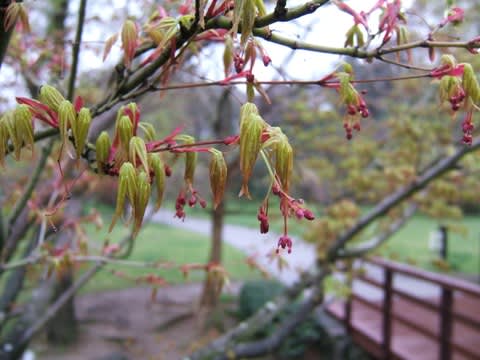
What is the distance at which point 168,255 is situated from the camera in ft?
47.0

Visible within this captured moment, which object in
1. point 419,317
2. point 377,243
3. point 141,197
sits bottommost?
point 419,317

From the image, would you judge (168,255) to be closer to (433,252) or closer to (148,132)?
(433,252)

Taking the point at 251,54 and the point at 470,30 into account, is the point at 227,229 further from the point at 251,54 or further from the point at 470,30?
the point at 251,54

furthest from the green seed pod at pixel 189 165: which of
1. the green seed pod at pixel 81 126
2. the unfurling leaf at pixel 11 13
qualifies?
the unfurling leaf at pixel 11 13

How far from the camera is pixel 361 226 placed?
12.4ft

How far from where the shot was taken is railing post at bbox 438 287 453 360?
12.9ft

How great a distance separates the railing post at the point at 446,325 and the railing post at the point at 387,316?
73 cm

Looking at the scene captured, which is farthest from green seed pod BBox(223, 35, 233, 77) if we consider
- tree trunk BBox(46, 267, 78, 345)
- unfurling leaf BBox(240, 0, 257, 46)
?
tree trunk BBox(46, 267, 78, 345)

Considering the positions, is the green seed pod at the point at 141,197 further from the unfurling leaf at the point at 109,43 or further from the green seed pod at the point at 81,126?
the unfurling leaf at the point at 109,43

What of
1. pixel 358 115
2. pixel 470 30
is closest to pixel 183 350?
pixel 470 30

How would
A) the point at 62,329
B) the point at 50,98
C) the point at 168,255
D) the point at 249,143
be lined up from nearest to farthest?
1. the point at 249,143
2. the point at 50,98
3. the point at 62,329
4. the point at 168,255

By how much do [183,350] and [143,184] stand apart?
6897 mm

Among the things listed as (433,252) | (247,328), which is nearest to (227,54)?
(247,328)

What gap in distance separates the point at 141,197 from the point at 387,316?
14.9ft
